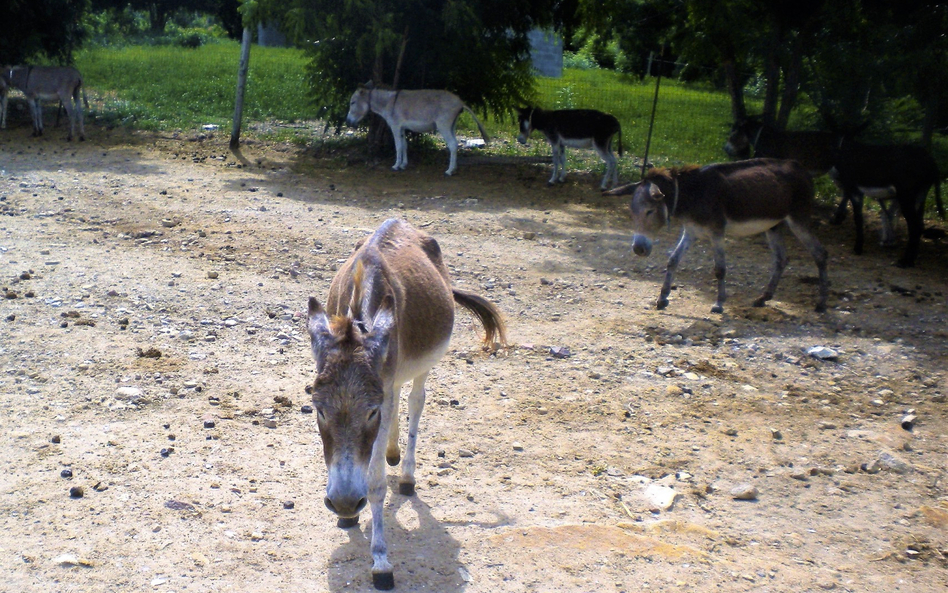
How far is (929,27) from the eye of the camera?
10273 mm

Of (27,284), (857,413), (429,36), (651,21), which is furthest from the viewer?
(429,36)

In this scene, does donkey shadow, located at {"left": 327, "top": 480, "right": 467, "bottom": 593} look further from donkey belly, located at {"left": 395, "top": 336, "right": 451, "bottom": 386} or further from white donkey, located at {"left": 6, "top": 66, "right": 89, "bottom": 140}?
white donkey, located at {"left": 6, "top": 66, "right": 89, "bottom": 140}

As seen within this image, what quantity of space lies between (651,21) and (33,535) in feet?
42.3

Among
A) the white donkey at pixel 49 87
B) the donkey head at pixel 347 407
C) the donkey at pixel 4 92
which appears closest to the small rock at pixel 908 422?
the donkey head at pixel 347 407

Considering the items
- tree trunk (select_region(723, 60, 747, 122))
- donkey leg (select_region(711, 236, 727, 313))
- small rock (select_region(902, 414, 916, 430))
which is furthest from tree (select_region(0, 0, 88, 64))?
small rock (select_region(902, 414, 916, 430))

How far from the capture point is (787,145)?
41.8ft

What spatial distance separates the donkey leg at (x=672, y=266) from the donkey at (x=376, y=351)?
3880mm

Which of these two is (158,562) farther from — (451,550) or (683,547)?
(683,547)

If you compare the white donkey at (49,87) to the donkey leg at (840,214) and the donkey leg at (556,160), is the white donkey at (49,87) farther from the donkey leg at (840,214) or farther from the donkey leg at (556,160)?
the donkey leg at (840,214)

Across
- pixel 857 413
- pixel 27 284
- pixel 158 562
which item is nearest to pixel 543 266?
pixel 857 413

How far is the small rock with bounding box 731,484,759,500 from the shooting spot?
16.8 ft

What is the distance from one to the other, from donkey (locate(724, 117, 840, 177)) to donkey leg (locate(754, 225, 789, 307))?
3.53 meters

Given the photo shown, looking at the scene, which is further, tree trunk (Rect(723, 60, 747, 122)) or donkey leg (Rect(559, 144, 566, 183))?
donkey leg (Rect(559, 144, 566, 183))

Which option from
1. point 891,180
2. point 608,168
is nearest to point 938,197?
point 891,180
